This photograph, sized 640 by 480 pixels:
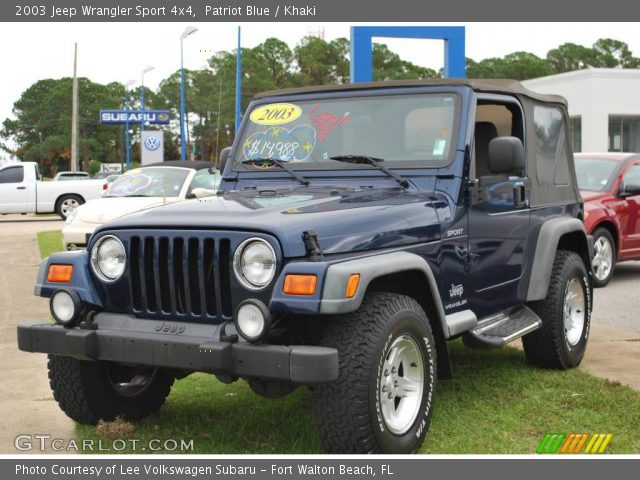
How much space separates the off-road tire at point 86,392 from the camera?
477 centimetres

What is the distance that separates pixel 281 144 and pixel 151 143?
21.3 metres

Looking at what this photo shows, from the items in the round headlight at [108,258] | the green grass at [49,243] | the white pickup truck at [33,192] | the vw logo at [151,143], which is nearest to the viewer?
the round headlight at [108,258]

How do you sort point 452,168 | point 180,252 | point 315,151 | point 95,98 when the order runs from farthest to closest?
point 95,98 → point 315,151 → point 452,168 → point 180,252

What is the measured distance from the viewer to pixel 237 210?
173 inches

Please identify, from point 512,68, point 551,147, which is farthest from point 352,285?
point 512,68

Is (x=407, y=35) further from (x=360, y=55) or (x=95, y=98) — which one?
(x=95, y=98)

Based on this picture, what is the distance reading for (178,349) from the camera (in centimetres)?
404

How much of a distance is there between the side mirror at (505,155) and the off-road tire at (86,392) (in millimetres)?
2359

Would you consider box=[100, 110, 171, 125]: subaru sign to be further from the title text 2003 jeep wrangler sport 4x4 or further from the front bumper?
the front bumper

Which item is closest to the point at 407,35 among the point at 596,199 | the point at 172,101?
the point at 596,199

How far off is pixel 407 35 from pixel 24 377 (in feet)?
26.1

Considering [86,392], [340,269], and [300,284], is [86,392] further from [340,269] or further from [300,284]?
[340,269]

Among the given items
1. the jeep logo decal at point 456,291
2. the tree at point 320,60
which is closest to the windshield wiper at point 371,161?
the jeep logo decal at point 456,291

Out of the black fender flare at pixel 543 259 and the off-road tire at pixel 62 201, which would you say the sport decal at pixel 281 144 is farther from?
the off-road tire at pixel 62 201
